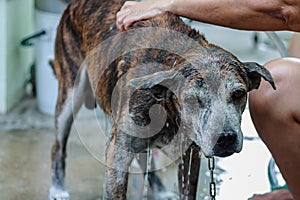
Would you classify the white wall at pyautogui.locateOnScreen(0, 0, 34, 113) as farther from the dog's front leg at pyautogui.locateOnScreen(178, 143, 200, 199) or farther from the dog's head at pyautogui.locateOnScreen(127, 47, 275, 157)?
the dog's head at pyautogui.locateOnScreen(127, 47, 275, 157)

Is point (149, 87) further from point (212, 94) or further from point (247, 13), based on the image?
point (247, 13)

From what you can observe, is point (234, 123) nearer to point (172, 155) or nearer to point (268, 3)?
point (268, 3)

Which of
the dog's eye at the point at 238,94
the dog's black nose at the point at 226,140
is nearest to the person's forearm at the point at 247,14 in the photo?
the dog's eye at the point at 238,94

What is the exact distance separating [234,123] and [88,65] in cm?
134

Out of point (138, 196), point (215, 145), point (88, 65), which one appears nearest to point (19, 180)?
point (138, 196)

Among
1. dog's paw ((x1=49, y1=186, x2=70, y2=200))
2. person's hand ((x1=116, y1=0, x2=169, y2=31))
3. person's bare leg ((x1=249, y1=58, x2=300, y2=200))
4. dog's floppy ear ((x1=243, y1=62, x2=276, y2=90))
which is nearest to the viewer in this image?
dog's floppy ear ((x1=243, y1=62, x2=276, y2=90))

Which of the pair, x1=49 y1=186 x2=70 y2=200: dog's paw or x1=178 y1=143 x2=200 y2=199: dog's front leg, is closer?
x1=178 y1=143 x2=200 y2=199: dog's front leg

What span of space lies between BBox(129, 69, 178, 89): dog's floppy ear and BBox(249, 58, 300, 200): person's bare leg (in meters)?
0.53

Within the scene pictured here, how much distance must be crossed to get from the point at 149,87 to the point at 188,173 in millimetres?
859

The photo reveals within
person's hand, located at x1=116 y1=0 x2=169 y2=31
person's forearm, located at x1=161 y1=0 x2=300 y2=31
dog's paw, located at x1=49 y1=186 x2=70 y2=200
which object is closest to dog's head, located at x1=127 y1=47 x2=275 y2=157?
person's forearm, located at x1=161 y1=0 x2=300 y2=31

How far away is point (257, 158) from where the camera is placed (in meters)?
4.55

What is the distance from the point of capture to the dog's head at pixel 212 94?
280 cm

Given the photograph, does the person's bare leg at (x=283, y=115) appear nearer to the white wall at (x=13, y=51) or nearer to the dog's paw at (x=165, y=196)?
the dog's paw at (x=165, y=196)

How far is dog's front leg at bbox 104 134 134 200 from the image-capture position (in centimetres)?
338
